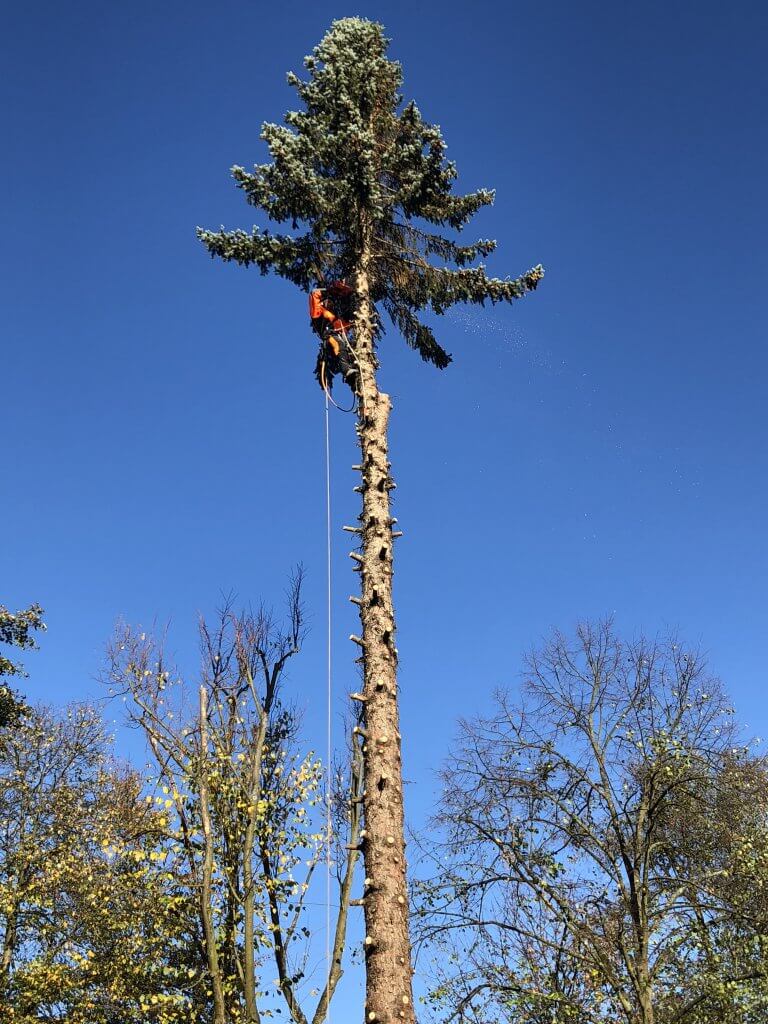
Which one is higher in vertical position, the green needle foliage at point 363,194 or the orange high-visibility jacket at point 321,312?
the green needle foliage at point 363,194

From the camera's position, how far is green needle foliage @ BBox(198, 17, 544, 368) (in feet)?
34.9

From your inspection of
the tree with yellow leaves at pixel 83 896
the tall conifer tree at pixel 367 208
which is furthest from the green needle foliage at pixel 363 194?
the tree with yellow leaves at pixel 83 896

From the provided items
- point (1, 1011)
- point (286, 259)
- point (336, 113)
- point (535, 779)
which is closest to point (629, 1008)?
point (535, 779)

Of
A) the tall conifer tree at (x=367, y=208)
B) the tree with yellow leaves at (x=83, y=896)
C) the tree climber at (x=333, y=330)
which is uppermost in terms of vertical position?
the tall conifer tree at (x=367, y=208)

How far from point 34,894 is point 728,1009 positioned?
12083 millimetres

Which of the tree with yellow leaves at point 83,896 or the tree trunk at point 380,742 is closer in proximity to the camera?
the tree trunk at point 380,742

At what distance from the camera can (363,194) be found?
35.1ft

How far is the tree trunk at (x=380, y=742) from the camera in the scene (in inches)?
237

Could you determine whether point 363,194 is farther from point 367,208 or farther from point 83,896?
point 83,896

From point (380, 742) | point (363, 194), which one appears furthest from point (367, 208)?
point (380, 742)

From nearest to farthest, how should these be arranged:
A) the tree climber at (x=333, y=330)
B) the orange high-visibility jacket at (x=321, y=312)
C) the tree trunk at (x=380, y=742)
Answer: the tree trunk at (x=380, y=742)
the tree climber at (x=333, y=330)
the orange high-visibility jacket at (x=321, y=312)

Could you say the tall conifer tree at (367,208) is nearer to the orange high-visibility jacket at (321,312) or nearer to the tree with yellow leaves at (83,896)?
the orange high-visibility jacket at (321,312)

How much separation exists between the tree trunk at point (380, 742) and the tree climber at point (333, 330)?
295 millimetres

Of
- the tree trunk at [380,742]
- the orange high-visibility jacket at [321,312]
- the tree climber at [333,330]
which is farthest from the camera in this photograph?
the orange high-visibility jacket at [321,312]
